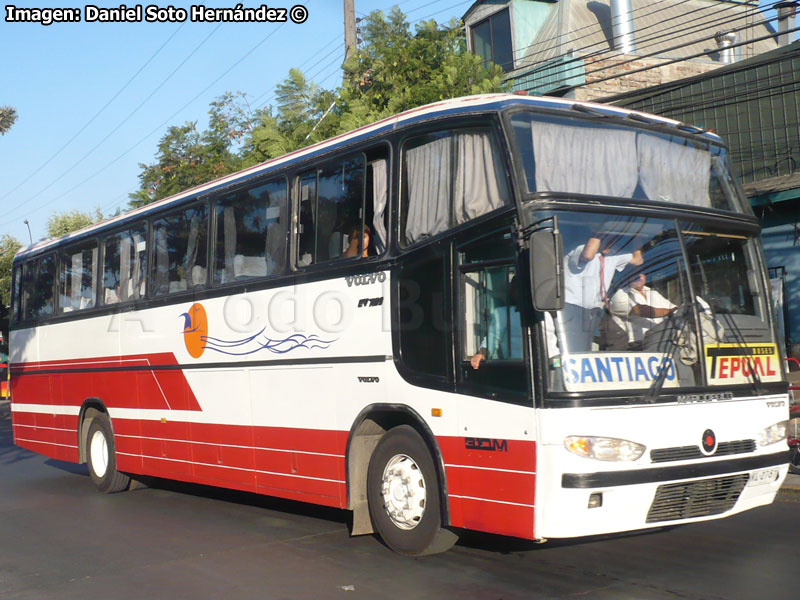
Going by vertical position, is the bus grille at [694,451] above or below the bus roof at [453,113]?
below

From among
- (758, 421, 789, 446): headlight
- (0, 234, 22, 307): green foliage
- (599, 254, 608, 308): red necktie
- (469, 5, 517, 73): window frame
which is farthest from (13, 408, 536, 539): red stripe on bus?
(0, 234, 22, 307): green foliage

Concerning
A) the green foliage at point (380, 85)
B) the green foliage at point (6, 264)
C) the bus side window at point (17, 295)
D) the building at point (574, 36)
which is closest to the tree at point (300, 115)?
the green foliage at point (380, 85)

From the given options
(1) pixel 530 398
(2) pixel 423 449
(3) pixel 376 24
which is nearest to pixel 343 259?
(2) pixel 423 449

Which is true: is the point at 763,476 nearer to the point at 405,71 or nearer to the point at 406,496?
the point at 406,496

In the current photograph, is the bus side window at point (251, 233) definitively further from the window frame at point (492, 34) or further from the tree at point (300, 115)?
the window frame at point (492, 34)

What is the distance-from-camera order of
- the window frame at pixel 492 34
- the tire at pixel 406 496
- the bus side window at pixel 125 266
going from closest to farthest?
the tire at pixel 406 496 → the bus side window at pixel 125 266 → the window frame at pixel 492 34

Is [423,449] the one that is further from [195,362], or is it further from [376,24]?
[376,24]

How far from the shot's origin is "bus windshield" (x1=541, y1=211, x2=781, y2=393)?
6633 mm

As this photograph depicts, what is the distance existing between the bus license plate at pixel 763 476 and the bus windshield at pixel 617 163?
2153 millimetres

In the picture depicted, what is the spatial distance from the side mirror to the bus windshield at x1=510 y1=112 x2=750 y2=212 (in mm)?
619

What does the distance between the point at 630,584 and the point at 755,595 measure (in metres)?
0.84

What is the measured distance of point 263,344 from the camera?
32.4 ft

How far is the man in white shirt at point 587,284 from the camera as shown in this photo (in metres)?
6.65

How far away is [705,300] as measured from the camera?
724 cm
